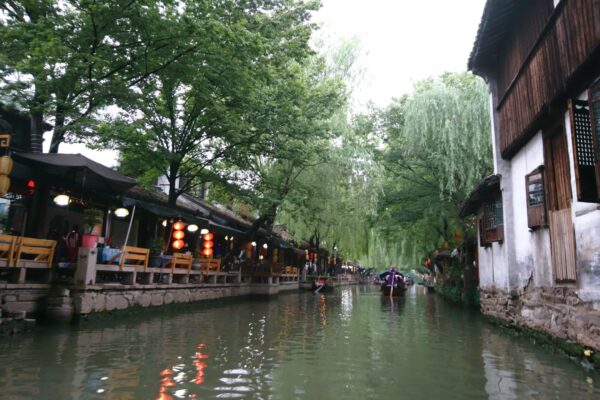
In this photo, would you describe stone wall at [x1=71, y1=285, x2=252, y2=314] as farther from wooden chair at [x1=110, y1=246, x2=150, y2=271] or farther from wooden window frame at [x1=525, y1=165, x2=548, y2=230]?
wooden window frame at [x1=525, y1=165, x2=548, y2=230]

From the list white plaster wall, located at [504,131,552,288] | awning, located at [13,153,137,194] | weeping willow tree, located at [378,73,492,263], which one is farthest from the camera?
weeping willow tree, located at [378,73,492,263]

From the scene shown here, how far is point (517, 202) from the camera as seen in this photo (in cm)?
1170

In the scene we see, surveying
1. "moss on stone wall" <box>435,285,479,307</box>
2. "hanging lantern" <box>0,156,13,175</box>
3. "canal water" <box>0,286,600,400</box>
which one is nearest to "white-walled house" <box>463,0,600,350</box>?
"canal water" <box>0,286,600,400</box>

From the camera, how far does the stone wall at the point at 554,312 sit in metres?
7.09

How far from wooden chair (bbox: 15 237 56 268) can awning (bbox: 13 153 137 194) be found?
205 centimetres

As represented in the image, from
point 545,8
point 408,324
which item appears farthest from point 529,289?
point 545,8

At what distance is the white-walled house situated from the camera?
23.2 feet

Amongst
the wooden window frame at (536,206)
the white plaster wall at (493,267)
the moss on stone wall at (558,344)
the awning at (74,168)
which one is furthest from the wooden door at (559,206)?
the awning at (74,168)

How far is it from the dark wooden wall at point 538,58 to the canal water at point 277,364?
5029 mm

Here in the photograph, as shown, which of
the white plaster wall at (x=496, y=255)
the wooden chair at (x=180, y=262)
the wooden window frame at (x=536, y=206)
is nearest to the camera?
the wooden window frame at (x=536, y=206)

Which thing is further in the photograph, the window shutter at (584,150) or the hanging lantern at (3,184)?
the hanging lantern at (3,184)

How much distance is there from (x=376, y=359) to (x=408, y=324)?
6.19 m

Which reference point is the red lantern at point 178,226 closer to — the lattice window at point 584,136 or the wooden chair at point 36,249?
the wooden chair at point 36,249

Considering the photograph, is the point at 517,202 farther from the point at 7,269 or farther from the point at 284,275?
the point at 284,275
